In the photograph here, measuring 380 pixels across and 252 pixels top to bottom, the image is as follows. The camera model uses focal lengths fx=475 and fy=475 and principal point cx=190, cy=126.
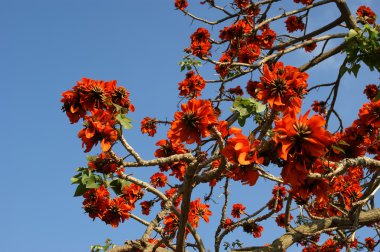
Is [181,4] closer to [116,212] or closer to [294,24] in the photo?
[294,24]

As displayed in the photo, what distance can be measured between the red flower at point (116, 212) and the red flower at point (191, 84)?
9.43 feet

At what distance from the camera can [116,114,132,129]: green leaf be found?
300 cm

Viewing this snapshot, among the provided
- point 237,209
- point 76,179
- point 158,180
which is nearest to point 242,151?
point 76,179

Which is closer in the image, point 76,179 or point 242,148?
point 242,148

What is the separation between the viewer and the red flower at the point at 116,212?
13.6 ft

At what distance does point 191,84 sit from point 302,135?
4955 mm

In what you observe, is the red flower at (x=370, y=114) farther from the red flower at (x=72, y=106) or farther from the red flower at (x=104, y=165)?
the red flower at (x=72, y=106)

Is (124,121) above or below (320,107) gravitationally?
below

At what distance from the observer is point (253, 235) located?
6.34 meters

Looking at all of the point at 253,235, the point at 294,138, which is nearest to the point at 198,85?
Answer: the point at 253,235

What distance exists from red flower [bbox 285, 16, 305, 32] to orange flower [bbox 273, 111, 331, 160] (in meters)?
5.89

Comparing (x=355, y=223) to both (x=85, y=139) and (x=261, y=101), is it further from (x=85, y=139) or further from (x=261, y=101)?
(x=85, y=139)

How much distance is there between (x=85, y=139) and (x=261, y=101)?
1080 millimetres

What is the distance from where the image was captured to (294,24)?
25.1 feet
